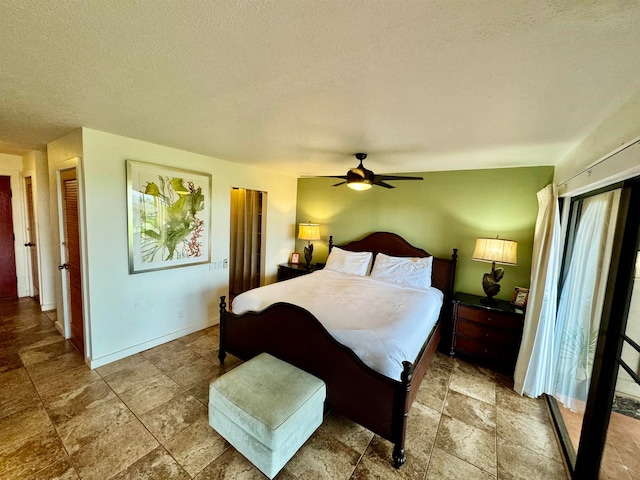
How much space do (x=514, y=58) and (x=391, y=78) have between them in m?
0.53

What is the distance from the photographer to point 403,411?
5.58 feet

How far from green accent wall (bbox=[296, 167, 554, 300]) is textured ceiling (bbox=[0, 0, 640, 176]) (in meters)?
0.89

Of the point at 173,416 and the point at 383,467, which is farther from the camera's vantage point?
the point at 173,416

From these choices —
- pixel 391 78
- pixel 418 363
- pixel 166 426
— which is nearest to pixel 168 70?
pixel 391 78

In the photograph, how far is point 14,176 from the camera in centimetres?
411

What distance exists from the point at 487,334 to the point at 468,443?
1.33 m

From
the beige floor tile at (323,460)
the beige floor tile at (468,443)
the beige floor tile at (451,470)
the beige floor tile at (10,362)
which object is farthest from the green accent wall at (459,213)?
the beige floor tile at (10,362)

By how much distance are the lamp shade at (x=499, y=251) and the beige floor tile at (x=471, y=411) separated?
1.45 metres

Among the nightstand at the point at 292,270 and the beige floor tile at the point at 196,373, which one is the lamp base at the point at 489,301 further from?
the beige floor tile at the point at 196,373

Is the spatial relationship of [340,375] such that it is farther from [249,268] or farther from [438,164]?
[249,268]

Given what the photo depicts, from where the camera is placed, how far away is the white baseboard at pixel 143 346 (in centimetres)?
266

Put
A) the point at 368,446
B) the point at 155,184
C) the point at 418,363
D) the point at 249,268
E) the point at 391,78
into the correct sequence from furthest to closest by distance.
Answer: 1. the point at 249,268
2. the point at 155,184
3. the point at 418,363
4. the point at 368,446
5. the point at 391,78

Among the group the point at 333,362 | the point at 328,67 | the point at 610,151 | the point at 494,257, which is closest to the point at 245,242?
the point at 333,362

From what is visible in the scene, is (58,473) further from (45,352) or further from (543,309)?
(543,309)
